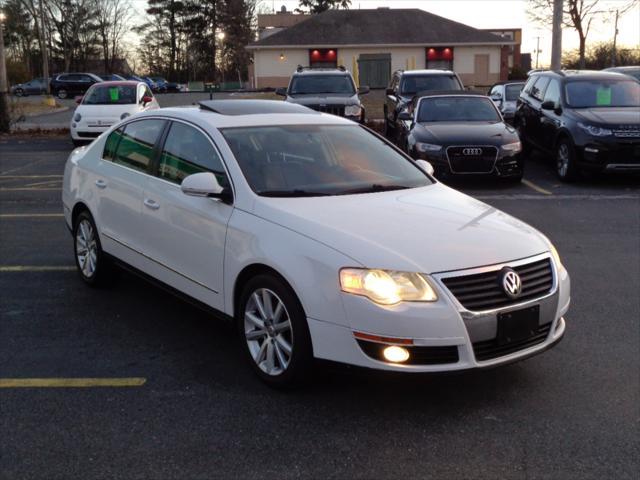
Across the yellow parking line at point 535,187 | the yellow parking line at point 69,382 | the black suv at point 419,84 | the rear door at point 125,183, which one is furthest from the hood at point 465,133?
the yellow parking line at point 69,382

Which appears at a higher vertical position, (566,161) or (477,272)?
(477,272)

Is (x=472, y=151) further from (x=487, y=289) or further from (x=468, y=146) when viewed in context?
(x=487, y=289)

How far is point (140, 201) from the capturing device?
564 cm

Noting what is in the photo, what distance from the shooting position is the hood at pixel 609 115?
40.4 feet

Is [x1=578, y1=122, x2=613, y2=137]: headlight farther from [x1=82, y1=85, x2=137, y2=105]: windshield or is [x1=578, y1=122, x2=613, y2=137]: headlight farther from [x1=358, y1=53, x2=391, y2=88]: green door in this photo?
[x1=358, y1=53, x2=391, y2=88]: green door

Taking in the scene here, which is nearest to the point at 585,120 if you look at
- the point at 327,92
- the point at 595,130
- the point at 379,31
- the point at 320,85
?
the point at 595,130

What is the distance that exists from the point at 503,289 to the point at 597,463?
95cm

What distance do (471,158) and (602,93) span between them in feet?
10.1

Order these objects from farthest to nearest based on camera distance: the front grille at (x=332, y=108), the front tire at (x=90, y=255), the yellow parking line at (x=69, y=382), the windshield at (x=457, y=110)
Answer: the front grille at (x=332, y=108)
the windshield at (x=457, y=110)
the front tire at (x=90, y=255)
the yellow parking line at (x=69, y=382)

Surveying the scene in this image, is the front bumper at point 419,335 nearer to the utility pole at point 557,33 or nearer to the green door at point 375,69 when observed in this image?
the utility pole at point 557,33

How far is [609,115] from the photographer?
41.3ft

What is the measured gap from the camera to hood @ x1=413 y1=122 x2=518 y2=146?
40.5ft

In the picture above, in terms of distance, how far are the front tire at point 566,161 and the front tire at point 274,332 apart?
31.2 feet

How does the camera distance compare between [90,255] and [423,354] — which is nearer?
[423,354]
